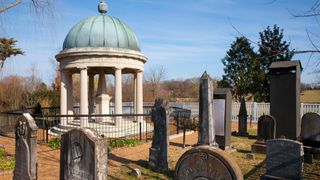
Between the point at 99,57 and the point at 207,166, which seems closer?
the point at 207,166

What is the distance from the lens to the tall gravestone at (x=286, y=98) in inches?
507

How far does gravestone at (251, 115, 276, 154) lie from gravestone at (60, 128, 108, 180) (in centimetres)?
830

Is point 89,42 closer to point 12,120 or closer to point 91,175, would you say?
point 12,120

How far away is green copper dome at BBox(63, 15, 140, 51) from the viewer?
16.8m

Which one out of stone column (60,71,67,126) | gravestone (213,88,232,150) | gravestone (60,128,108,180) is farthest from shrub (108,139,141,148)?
gravestone (60,128,108,180)

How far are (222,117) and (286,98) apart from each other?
9.42 ft

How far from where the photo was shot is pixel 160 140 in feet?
32.1

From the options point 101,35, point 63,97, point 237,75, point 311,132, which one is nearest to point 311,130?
point 311,132

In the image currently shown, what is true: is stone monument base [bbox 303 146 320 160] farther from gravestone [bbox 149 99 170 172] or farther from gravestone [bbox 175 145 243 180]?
gravestone [bbox 175 145 243 180]

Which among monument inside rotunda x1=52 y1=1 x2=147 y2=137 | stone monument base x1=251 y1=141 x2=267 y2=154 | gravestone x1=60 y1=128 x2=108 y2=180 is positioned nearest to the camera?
gravestone x1=60 y1=128 x2=108 y2=180

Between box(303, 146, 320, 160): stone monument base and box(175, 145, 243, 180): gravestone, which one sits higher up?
box(175, 145, 243, 180): gravestone

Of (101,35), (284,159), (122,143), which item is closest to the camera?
(284,159)

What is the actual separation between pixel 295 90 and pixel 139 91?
8.60m

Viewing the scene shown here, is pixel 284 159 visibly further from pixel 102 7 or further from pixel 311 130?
pixel 102 7
